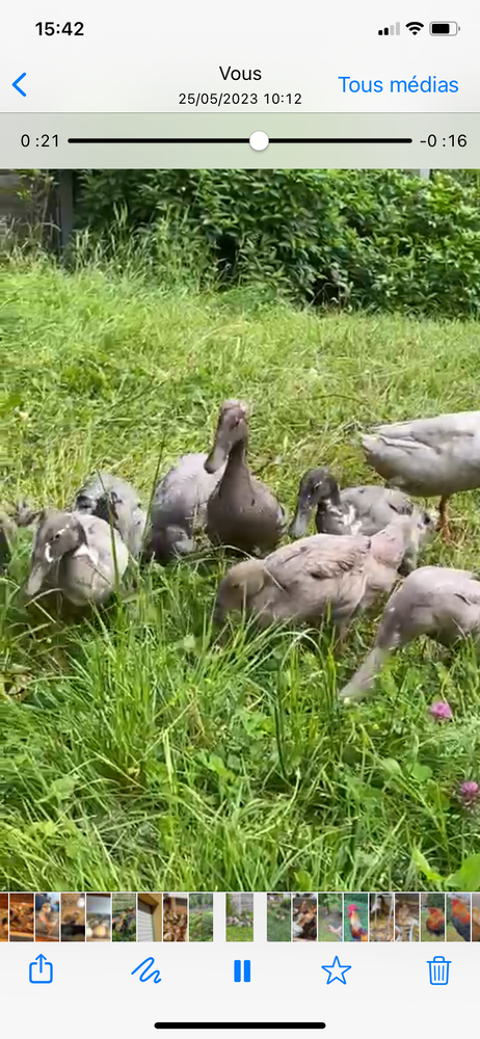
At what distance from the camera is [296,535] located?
1182mm

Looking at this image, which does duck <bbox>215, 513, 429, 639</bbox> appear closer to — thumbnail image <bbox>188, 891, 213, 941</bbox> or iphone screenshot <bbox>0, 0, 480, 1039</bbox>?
iphone screenshot <bbox>0, 0, 480, 1039</bbox>

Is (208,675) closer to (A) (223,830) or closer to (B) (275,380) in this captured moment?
(A) (223,830)

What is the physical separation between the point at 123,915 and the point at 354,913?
204mm

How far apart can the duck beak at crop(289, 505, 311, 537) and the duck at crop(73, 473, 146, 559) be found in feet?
0.52

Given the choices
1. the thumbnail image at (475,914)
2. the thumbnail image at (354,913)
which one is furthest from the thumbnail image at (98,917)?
the thumbnail image at (475,914)

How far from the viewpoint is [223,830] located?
991mm

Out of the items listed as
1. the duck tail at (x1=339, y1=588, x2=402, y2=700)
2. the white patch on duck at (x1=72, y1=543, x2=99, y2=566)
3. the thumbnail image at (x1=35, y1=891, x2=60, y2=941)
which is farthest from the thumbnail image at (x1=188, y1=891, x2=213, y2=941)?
the white patch on duck at (x1=72, y1=543, x2=99, y2=566)

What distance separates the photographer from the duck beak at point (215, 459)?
45.5 inches

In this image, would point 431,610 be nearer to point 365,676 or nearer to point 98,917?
point 365,676
